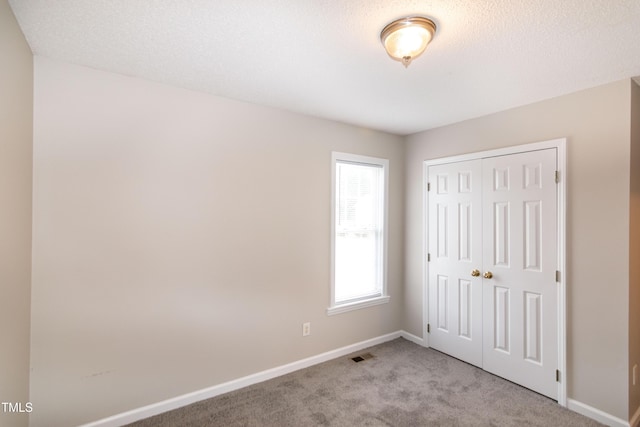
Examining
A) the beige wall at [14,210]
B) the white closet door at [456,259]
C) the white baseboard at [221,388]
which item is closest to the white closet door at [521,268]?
the white closet door at [456,259]

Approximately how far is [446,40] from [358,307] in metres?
2.67

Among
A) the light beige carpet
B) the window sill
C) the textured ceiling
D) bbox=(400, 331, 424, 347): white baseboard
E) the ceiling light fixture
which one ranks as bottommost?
the light beige carpet

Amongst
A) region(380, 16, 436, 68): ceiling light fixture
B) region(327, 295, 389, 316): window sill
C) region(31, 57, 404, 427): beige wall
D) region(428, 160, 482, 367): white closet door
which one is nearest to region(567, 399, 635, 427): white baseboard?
region(428, 160, 482, 367): white closet door

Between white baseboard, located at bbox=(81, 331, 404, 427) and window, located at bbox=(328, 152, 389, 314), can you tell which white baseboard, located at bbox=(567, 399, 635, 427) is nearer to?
white baseboard, located at bbox=(81, 331, 404, 427)

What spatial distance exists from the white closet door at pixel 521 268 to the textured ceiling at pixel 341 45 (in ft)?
2.23

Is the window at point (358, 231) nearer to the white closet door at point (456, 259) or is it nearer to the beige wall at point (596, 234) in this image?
the white closet door at point (456, 259)

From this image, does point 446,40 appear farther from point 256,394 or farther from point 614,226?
point 256,394

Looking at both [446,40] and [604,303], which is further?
[604,303]

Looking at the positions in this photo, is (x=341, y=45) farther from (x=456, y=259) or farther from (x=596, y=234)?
(x=456, y=259)

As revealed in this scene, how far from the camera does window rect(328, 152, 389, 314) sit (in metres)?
3.31

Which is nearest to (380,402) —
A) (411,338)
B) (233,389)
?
(233,389)

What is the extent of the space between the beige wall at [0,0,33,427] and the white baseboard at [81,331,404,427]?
0.53 meters

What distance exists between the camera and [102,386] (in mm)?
2102

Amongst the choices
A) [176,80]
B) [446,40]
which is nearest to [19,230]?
[176,80]
